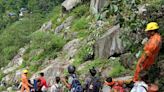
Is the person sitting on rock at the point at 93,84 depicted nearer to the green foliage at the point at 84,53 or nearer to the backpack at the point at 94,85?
the backpack at the point at 94,85

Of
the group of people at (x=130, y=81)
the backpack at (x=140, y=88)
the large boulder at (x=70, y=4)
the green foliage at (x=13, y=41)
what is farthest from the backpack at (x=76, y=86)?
the green foliage at (x=13, y=41)

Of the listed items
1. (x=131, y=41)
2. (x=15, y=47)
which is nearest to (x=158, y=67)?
(x=131, y=41)

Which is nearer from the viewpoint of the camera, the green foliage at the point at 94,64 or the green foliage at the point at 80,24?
the green foliage at the point at 94,64

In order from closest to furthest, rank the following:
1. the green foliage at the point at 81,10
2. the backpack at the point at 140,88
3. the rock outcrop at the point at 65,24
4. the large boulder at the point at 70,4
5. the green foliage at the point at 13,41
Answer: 1. the backpack at the point at 140,88
2. the green foliage at the point at 81,10
3. the rock outcrop at the point at 65,24
4. the large boulder at the point at 70,4
5. the green foliage at the point at 13,41

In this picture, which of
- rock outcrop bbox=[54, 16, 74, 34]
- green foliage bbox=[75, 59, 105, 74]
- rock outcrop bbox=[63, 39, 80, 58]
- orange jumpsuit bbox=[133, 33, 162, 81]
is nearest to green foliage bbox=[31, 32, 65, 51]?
rock outcrop bbox=[63, 39, 80, 58]

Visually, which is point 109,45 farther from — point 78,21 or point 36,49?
point 36,49

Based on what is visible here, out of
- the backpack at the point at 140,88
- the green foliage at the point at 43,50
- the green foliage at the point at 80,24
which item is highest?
the backpack at the point at 140,88

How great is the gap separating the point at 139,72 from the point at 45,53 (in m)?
15.0

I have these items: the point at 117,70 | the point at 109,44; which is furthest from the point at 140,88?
the point at 109,44

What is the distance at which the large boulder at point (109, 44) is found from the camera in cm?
1694

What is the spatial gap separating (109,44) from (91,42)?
7.22ft

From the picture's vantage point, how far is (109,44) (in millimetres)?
17438

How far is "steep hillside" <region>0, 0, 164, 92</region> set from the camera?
1395 centimetres

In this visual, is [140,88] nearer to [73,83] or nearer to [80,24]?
[73,83]
